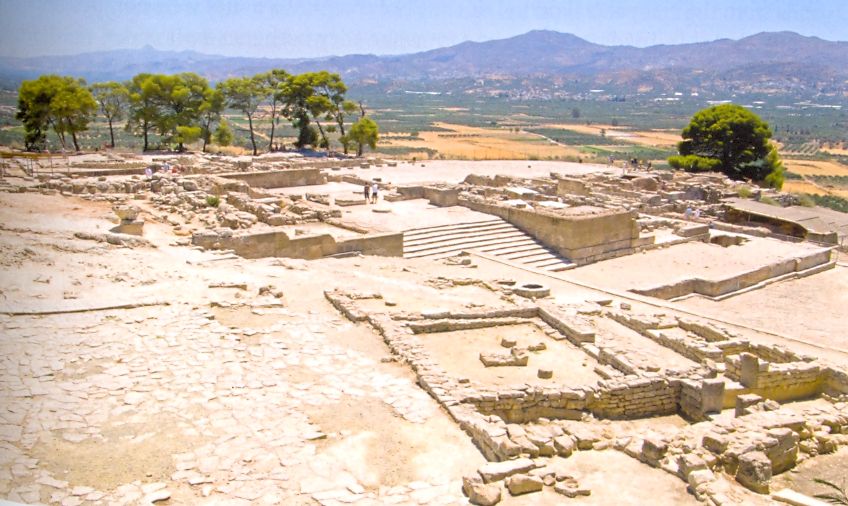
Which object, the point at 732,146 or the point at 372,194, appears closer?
the point at 372,194

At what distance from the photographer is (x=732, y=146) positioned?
128 ft

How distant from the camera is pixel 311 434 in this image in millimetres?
7176

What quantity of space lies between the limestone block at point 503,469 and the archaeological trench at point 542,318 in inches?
0.8

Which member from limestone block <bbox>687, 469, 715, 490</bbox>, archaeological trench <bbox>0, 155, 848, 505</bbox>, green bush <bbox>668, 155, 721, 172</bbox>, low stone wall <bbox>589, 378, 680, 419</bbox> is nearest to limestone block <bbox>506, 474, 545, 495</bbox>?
archaeological trench <bbox>0, 155, 848, 505</bbox>

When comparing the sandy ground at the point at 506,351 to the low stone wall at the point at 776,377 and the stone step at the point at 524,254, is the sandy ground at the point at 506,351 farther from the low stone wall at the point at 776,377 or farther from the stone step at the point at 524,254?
the stone step at the point at 524,254

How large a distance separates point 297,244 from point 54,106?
22317 millimetres

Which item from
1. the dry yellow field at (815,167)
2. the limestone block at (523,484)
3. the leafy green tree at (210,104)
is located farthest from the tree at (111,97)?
the dry yellow field at (815,167)

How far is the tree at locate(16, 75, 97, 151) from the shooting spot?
3212 cm

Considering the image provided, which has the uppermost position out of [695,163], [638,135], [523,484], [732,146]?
[732,146]

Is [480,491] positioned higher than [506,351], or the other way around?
[480,491]

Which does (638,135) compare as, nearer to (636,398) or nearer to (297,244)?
(297,244)

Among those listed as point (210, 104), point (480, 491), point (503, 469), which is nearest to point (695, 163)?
point (210, 104)

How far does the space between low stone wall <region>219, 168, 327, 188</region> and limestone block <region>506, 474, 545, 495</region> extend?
2122cm

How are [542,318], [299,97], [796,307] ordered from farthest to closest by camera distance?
[299,97]
[796,307]
[542,318]
